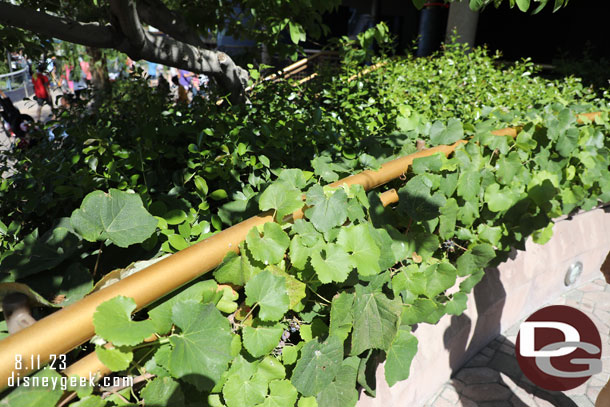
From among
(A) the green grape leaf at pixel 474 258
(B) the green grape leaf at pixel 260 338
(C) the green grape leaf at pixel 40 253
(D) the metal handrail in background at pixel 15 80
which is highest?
(C) the green grape leaf at pixel 40 253

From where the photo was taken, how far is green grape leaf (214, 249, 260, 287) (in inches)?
50.3

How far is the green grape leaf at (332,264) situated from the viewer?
53.2 inches

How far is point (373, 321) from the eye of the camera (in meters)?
1.54

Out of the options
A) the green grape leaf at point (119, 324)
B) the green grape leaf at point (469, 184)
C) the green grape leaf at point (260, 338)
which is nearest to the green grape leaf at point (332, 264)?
the green grape leaf at point (260, 338)

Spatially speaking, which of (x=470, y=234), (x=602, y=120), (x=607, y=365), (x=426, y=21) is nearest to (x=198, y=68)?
(x=470, y=234)

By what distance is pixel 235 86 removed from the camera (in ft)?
12.5

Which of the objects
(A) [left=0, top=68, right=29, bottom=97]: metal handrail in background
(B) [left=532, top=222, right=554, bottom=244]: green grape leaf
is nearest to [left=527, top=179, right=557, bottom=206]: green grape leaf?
(B) [left=532, top=222, right=554, bottom=244]: green grape leaf

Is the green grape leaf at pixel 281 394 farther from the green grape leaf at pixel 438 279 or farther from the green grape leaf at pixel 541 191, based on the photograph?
the green grape leaf at pixel 541 191

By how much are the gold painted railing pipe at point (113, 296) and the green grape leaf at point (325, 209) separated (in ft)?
0.17

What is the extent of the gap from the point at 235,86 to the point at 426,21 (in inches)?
392

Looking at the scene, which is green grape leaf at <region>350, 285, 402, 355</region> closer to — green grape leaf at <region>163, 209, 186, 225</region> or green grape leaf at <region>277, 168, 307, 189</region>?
green grape leaf at <region>277, 168, 307, 189</region>

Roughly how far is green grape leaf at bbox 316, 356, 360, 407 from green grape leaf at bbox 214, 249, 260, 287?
0.59m

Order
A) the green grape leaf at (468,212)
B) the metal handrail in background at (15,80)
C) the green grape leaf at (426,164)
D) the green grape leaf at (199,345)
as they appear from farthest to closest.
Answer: the metal handrail in background at (15,80) → the green grape leaf at (468,212) → the green grape leaf at (426,164) → the green grape leaf at (199,345)

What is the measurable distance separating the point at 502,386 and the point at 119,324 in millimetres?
2906
